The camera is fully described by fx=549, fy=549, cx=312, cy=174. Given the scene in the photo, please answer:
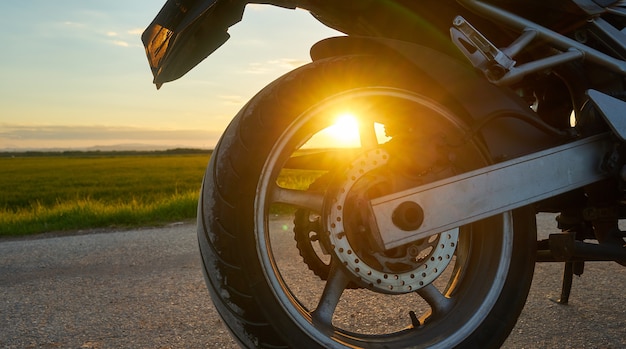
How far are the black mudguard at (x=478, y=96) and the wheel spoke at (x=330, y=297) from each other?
0.66 metres

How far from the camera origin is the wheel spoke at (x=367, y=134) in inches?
80.5

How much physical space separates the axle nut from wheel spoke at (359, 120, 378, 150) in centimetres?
39

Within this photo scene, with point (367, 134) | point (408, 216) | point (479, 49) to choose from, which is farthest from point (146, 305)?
point (479, 49)

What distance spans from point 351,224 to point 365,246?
87mm

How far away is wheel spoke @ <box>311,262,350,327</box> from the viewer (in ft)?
5.99

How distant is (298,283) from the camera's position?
335cm

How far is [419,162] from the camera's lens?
1804mm

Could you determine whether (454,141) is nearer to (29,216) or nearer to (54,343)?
(54,343)

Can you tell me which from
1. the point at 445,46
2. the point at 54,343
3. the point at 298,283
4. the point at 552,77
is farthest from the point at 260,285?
the point at 298,283

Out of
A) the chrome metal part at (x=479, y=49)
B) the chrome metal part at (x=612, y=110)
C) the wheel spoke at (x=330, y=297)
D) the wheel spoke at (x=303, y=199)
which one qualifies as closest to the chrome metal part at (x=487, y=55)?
the chrome metal part at (x=479, y=49)

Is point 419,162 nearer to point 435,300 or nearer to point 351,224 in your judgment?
point 351,224

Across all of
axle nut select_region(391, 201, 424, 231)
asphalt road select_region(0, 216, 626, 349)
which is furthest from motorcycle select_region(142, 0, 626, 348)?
asphalt road select_region(0, 216, 626, 349)

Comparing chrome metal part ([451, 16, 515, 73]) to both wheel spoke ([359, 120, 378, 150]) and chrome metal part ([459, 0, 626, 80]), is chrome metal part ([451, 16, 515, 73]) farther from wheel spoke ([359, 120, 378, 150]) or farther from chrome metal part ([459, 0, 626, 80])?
wheel spoke ([359, 120, 378, 150])

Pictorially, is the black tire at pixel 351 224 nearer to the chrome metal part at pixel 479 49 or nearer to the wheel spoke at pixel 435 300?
the wheel spoke at pixel 435 300
